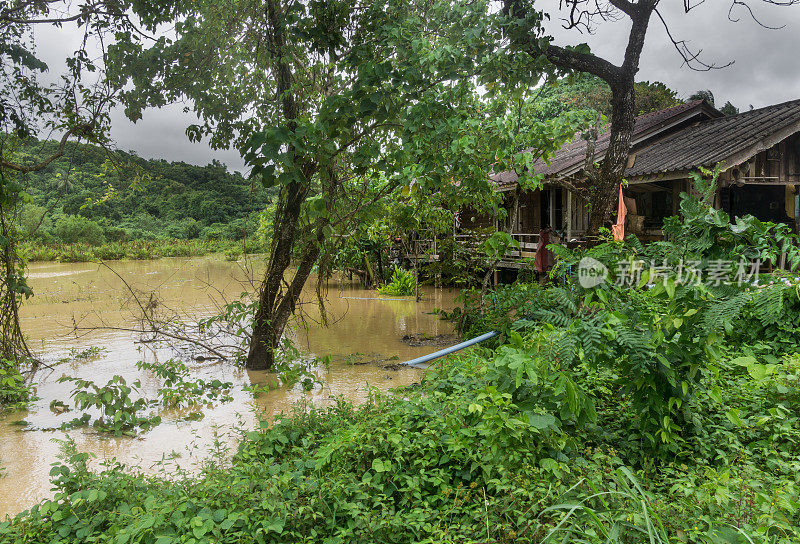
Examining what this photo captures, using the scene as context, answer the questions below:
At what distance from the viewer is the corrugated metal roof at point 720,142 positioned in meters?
8.87

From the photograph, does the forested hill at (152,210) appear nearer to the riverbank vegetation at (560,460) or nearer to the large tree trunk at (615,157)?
the large tree trunk at (615,157)

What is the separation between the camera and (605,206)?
6.38 m

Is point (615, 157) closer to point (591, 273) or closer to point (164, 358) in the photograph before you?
point (591, 273)

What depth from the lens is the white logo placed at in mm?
3117

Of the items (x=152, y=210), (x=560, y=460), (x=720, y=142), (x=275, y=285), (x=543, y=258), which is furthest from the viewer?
(x=152, y=210)

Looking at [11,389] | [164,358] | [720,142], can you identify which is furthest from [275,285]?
[720,142]

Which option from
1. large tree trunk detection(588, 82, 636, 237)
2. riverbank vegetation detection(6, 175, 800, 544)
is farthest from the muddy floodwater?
large tree trunk detection(588, 82, 636, 237)

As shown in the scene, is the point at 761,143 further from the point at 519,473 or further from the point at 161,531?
the point at 161,531

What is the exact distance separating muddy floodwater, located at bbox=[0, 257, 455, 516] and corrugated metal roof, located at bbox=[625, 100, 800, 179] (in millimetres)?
5501

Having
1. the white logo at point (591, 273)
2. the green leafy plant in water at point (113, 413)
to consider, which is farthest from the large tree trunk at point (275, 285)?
the white logo at point (591, 273)

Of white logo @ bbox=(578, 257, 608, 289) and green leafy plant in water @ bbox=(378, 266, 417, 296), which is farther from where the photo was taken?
green leafy plant in water @ bbox=(378, 266, 417, 296)

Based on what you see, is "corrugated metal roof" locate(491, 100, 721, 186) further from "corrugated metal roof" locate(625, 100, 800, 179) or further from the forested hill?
the forested hill

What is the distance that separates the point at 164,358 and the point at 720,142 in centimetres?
1138

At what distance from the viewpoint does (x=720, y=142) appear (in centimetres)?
977
